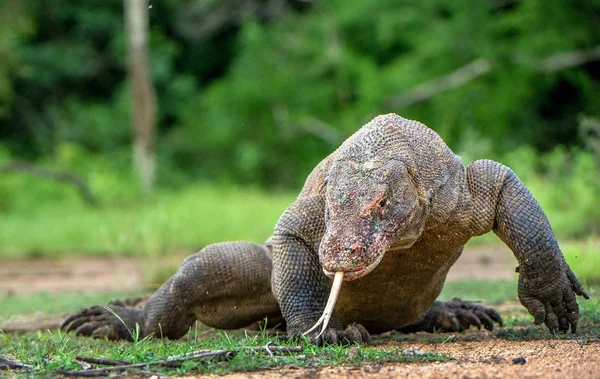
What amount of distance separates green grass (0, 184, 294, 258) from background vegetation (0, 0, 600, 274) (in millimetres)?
139

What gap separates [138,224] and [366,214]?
8.63m

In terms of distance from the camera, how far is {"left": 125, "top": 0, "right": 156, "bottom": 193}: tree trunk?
57.3 ft

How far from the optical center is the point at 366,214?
10.4 ft

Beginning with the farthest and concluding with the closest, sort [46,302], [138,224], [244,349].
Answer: [138,224], [46,302], [244,349]

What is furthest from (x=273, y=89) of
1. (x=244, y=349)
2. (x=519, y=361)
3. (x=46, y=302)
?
(x=519, y=361)

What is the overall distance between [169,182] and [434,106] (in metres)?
5.17

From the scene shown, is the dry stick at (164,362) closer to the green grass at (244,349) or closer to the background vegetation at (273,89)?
the green grass at (244,349)

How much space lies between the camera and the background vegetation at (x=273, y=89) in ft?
56.4

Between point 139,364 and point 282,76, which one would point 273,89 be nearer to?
point 282,76

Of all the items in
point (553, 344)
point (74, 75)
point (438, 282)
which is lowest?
point (553, 344)

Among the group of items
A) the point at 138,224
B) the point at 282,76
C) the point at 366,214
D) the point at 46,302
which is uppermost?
the point at 282,76

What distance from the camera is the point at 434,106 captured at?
17.8m

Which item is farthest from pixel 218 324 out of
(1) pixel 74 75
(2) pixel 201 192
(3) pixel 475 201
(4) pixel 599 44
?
(1) pixel 74 75

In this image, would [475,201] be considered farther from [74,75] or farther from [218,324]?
[74,75]
